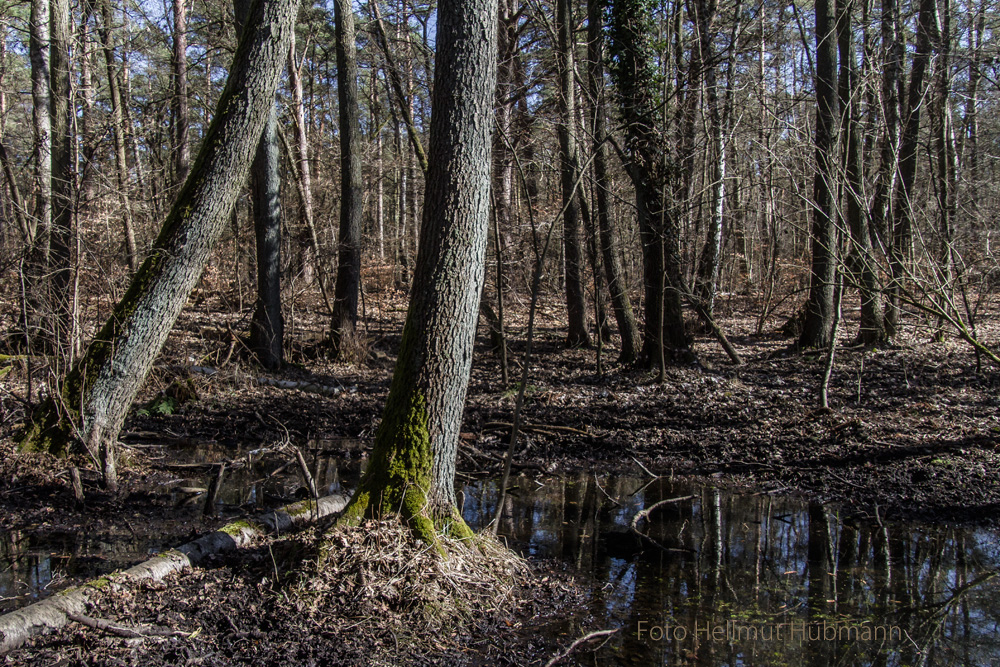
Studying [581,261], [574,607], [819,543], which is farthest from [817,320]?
[574,607]

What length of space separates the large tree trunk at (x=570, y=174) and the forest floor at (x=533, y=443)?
805 mm

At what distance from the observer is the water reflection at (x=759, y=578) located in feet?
13.4

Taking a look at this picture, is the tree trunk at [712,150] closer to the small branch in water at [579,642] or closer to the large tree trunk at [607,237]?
the large tree trunk at [607,237]

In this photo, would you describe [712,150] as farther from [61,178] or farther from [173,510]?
[173,510]

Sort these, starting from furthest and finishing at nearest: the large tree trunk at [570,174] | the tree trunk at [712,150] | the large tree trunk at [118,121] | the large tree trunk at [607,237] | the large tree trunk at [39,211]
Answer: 1. the tree trunk at [712,150]
2. the large tree trunk at [570,174]
3. the large tree trunk at [607,237]
4. the large tree trunk at [118,121]
5. the large tree trunk at [39,211]

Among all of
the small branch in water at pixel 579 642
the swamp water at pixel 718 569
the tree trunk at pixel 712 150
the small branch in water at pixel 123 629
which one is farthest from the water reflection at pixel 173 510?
the tree trunk at pixel 712 150

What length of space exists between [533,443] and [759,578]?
4146mm

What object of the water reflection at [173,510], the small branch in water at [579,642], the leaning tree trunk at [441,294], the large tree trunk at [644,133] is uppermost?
the large tree trunk at [644,133]

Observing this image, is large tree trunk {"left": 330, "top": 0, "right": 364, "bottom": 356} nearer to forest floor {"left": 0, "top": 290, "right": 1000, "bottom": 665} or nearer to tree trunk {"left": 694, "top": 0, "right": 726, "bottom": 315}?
forest floor {"left": 0, "top": 290, "right": 1000, "bottom": 665}

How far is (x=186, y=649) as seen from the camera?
3.52 meters

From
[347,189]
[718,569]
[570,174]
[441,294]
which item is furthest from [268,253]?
[718,569]

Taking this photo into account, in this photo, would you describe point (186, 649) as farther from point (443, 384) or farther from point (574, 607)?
point (574, 607)

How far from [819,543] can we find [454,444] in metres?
3.48

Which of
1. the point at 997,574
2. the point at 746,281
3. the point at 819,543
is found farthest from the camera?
the point at 746,281
